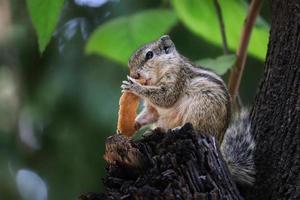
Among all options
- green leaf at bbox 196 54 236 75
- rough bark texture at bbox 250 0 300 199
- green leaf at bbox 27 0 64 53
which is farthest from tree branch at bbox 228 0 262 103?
green leaf at bbox 27 0 64 53

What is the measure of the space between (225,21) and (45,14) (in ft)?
2.29

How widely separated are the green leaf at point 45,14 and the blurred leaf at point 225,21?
25.9 inches

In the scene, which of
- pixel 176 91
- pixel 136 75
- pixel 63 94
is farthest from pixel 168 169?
pixel 63 94

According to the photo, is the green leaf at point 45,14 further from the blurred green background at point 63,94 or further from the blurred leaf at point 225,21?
the blurred green background at point 63,94

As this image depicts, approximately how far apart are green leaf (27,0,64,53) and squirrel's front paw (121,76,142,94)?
22 cm

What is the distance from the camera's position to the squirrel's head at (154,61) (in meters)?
2.19

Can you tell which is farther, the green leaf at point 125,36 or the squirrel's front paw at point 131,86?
the green leaf at point 125,36

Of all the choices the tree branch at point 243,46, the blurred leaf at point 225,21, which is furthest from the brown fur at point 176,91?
the blurred leaf at point 225,21

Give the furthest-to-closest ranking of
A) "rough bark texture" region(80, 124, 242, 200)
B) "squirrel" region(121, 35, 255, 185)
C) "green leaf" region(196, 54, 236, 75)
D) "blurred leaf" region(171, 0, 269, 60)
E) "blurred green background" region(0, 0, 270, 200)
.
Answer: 1. "blurred green background" region(0, 0, 270, 200)
2. "blurred leaf" region(171, 0, 269, 60)
3. "green leaf" region(196, 54, 236, 75)
4. "squirrel" region(121, 35, 255, 185)
5. "rough bark texture" region(80, 124, 242, 200)

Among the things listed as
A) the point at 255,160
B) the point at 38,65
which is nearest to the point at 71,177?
the point at 38,65

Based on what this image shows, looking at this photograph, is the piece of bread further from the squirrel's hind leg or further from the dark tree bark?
the dark tree bark

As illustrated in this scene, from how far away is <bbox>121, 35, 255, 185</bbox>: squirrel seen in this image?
1954mm

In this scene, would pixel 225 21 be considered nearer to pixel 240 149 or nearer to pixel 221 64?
pixel 221 64

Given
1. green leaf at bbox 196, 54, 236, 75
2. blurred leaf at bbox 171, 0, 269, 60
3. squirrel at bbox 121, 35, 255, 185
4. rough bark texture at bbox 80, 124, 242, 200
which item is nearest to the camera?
rough bark texture at bbox 80, 124, 242, 200
